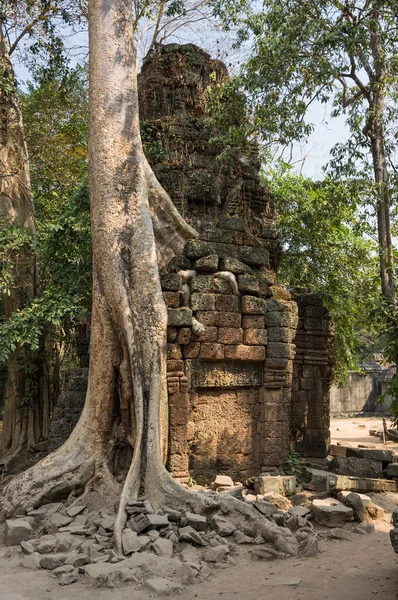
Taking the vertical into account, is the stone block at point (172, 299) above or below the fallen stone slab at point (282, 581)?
above

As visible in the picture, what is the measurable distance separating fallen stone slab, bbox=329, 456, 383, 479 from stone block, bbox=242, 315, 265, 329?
77.9 inches

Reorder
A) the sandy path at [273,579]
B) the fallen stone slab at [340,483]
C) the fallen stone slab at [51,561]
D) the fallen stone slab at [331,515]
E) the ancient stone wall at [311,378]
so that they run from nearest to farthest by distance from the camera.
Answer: the sandy path at [273,579], the fallen stone slab at [51,561], the fallen stone slab at [331,515], the fallen stone slab at [340,483], the ancient stone wall at [311,378]

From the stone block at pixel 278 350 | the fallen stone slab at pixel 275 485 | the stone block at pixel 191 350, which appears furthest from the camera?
the stone block at pixel 278 350

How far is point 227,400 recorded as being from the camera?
6.83 metres

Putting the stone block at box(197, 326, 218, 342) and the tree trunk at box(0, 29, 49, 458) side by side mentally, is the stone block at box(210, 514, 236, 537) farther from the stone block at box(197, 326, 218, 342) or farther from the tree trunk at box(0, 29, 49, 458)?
the tree trunk at box(0, 29, 49, 458)

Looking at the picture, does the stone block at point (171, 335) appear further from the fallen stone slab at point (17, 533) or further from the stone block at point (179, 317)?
the fallen stone slab at point (17, 533)

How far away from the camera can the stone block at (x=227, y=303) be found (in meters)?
6.79

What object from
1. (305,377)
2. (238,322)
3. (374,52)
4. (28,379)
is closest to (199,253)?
(238,322)

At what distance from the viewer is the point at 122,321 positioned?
609cm

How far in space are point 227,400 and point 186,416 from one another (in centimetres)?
67

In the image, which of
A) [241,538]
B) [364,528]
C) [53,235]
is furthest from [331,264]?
[241,538]

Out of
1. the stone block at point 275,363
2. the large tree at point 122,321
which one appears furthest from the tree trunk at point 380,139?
the large tree at point 122,321

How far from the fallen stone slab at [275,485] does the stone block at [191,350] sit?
4.80 feet

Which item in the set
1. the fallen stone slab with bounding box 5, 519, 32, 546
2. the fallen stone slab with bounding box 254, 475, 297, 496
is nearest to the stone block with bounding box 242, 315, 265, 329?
the fallen stone slab with bounding box 254, 475, 297, 496
